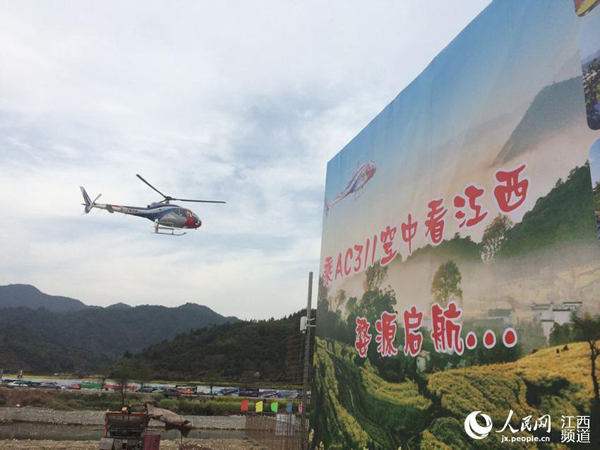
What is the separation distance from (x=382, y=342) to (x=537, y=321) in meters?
2.89

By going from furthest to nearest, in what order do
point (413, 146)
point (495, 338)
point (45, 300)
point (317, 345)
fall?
1. point (45, 300)
2. point (317, 345)
3. point (413, 146)
4. point (495, 338)

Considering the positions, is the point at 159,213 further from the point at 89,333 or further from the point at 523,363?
the point at 89,333

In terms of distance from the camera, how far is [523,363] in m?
4.00

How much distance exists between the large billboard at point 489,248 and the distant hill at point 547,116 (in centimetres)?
1

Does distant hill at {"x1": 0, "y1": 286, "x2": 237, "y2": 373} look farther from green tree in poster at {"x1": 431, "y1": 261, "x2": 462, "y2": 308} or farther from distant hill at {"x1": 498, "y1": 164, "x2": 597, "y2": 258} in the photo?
distant hill at {"x1": 498, "y1": 164, "x2": 597, "y2": 258}

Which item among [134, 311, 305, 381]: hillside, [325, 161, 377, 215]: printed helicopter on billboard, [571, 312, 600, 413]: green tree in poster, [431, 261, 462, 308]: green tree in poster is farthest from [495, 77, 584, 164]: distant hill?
[134, 311, 305, 381]: hillside

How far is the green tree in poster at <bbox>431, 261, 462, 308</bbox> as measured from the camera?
197 inches

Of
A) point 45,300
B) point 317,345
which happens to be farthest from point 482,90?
point 45,300

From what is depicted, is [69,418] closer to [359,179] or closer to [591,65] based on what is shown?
[359,179]

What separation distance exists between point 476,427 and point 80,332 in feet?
404

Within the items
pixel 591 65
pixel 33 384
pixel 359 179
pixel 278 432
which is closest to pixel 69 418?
pixel 33 384

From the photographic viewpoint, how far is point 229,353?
56.1 meters

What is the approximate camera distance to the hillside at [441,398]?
12.0ft

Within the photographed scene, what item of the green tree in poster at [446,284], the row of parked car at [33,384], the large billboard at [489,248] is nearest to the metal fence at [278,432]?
the large billboard at [489,248]
